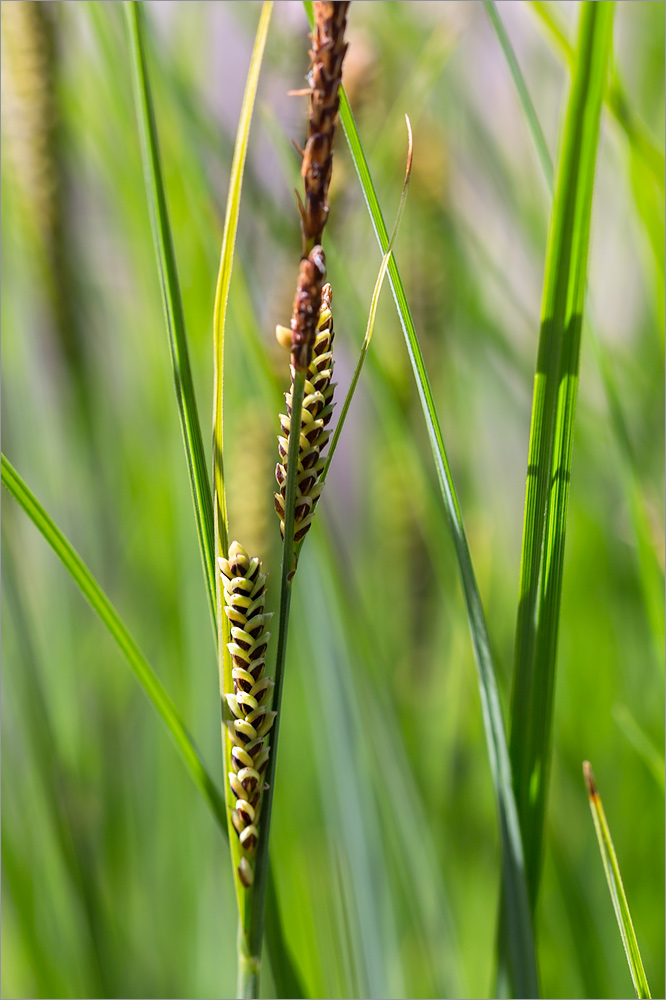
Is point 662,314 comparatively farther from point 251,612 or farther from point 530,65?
point 530,65

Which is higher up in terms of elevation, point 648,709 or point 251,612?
point 251,612

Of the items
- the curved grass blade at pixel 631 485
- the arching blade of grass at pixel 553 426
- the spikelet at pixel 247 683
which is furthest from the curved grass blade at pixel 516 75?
the spikelet at pixel 247 683

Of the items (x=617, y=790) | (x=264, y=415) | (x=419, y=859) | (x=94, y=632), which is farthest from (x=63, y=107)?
(x=617, y=790)

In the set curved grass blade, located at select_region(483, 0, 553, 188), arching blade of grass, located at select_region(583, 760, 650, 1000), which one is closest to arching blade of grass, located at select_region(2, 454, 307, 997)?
arching blade of grass, located at select_region(583, 760, 650, 1000)

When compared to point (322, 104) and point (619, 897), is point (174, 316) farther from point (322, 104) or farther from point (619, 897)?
point (619, 897)

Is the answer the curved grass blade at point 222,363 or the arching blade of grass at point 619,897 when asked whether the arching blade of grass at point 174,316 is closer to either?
the curved grass blade at point 222,363

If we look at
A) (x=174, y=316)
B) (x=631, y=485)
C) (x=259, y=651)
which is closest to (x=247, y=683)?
(x=259, y=651)
